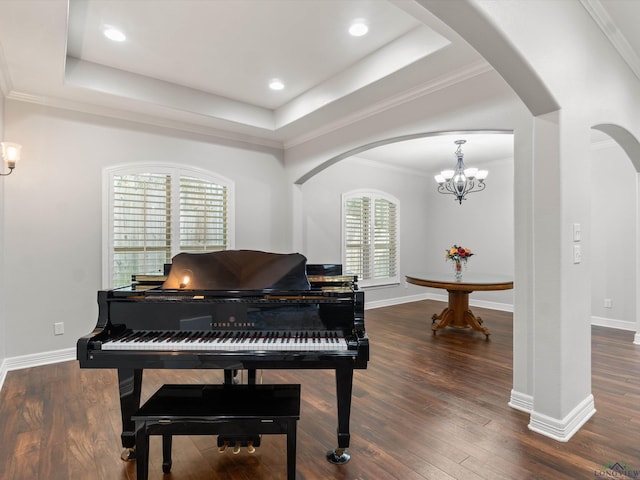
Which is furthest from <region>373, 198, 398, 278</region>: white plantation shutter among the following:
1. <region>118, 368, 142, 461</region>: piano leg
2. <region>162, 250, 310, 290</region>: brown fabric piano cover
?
<region>118, 368, 142, 461</region>: piano leg

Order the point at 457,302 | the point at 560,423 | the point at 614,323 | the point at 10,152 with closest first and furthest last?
the point at 560,423 < the point at 10,152 < the point at 457,302 < the point at 614,323

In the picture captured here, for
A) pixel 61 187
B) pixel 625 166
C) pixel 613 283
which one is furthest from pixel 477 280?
pixel 61 187

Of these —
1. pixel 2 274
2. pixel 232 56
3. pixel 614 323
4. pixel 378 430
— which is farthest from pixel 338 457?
pixel 614 323

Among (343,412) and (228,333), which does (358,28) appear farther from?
(343,412)

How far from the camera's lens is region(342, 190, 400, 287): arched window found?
6320mm

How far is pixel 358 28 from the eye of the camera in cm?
285

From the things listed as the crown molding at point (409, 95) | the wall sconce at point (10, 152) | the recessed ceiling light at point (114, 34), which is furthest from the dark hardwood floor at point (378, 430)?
the recessed ceiling light at point (114, 34)

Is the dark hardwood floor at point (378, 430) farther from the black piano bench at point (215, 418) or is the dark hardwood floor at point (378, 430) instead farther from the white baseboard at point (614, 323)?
the white baseboard at point (614, 323)

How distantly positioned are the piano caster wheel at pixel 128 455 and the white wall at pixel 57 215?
2.30m

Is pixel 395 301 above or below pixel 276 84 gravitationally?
below

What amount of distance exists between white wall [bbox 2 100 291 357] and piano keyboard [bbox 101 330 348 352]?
2452 mm

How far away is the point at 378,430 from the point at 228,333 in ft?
4.12

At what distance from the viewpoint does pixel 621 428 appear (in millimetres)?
2367

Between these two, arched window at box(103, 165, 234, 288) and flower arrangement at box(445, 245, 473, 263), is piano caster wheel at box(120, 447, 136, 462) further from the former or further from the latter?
flower arrangement at box(445, 245, 473, 263)
